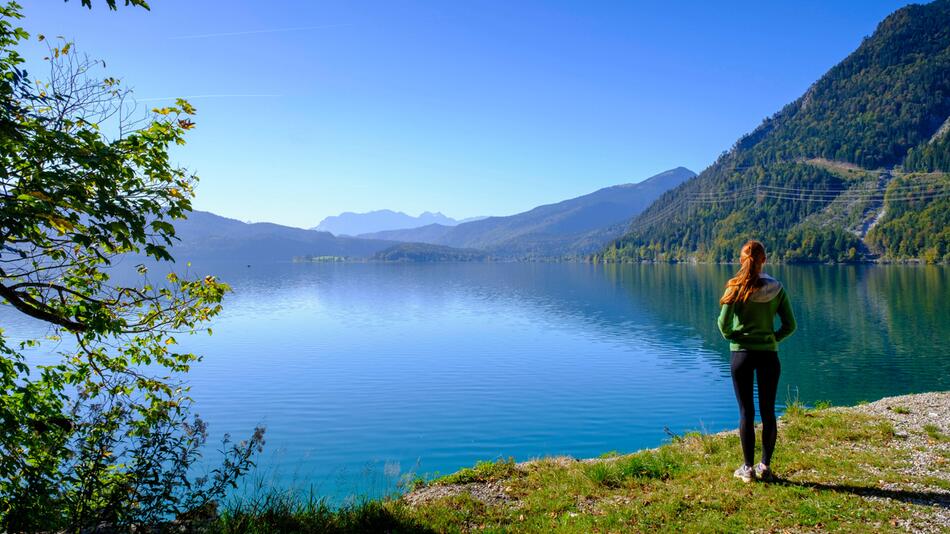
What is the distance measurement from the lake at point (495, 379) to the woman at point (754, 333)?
1.73 m

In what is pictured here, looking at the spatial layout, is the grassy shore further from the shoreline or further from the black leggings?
the black leggings

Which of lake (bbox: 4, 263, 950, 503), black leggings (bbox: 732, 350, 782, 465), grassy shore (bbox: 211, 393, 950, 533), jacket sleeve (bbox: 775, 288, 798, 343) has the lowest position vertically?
lake (bbox: 4, 263, 950, 503)

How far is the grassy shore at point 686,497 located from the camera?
22.6 feet

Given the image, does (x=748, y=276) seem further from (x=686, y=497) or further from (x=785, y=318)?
(x=686, y=497)

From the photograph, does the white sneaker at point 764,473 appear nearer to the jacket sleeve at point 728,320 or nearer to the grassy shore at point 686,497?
the grassy shore at point 686,497

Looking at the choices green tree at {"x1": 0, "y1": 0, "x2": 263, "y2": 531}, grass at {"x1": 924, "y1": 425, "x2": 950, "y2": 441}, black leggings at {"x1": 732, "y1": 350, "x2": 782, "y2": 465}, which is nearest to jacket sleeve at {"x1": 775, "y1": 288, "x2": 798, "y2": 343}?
black leggings at {"x1": 732, "y1": 350, "x2": 782, "y2": 465}

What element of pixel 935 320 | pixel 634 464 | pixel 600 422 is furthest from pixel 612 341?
pixel 634 464

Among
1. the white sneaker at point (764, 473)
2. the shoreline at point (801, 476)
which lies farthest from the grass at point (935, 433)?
the white sneaker at point (764, 473)

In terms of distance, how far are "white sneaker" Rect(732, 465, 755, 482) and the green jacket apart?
187 cm

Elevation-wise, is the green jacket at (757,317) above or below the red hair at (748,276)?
below

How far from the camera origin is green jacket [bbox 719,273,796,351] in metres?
7.77

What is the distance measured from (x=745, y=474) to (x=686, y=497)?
1121mm

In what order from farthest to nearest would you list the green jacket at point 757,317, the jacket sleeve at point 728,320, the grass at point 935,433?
the grass at point 935,433 < the jacket sleeve at point 728,320 < the green jacket at point 757,317

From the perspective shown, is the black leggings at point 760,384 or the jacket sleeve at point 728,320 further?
the jacket sleeve at point 728,320
